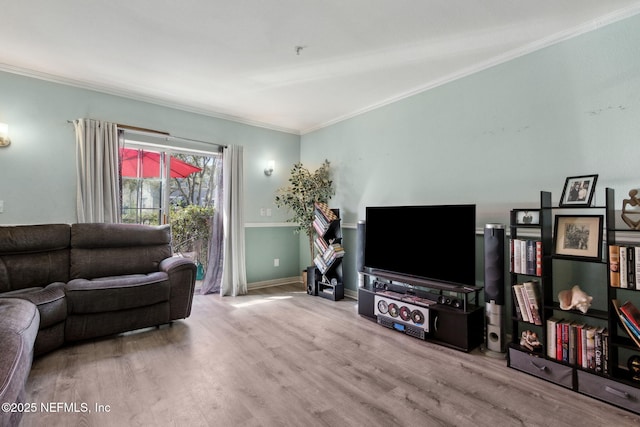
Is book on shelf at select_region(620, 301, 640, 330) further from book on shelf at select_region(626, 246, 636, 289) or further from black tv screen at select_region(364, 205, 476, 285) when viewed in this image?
black tv screen at select_region(364, 205, 476, 285)

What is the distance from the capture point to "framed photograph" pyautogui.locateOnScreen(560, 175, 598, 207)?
199cm

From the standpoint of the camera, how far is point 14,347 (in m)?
1.45

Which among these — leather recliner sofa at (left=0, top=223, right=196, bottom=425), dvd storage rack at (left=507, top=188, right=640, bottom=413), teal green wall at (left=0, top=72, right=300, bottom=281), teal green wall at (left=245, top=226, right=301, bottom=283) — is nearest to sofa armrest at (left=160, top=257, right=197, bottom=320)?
leather recliner sofa at (left=0, top=223, right=196, bottom=425)

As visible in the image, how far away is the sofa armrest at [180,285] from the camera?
2.96m

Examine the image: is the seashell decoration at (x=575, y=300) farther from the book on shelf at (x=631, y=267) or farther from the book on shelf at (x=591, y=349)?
the book on shelf at (x=631, y=267)

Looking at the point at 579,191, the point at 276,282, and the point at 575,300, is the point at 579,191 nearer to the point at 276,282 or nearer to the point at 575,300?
the point at 575,300

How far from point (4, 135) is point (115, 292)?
1926 mm

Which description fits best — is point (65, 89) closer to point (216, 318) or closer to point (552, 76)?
point (216, 318)

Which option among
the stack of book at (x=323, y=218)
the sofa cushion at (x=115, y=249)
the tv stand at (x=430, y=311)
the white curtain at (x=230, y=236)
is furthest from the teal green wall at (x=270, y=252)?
the tv stand at (x=430, y=311)

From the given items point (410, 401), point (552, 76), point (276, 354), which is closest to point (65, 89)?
point (276, 354)

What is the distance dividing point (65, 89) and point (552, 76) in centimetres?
466

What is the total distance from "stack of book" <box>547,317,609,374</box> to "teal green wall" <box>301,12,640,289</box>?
78cm

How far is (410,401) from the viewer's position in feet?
5.85

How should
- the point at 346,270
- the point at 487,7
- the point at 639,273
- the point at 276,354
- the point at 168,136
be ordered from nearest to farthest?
the point at 639,273 < the point at 487,7 < the point at 276,354 < the point at 168,136 < the point at 346,270
